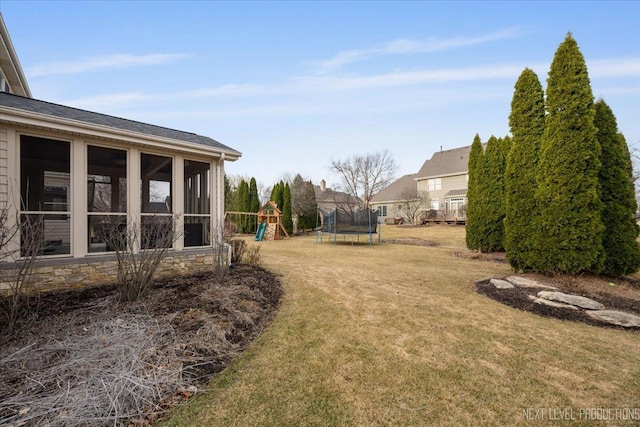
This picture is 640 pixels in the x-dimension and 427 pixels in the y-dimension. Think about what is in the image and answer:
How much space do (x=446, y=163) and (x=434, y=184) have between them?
97.4 inches

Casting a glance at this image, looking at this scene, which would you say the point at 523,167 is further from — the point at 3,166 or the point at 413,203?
the point at 413,203

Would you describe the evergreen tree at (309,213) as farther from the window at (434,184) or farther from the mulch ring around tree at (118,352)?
the mulch ring around tree at (118,352)

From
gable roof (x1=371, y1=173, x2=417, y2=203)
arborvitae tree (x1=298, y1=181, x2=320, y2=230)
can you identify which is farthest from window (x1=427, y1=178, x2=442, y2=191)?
arborvitae tree (x1=298, y1=181, x2=320, y2=230)

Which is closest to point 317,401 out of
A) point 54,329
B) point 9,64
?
point 54,329

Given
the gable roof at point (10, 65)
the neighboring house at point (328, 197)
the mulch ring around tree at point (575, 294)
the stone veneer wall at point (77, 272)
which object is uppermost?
the gable roof at point (10, 65)

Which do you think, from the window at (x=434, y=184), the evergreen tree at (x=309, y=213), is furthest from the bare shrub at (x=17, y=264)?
the window at (x=434, y=184)

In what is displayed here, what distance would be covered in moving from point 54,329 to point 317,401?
324 centimetres

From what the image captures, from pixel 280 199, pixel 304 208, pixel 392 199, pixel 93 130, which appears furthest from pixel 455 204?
pixel 93 130

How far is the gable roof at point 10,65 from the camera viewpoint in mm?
7149

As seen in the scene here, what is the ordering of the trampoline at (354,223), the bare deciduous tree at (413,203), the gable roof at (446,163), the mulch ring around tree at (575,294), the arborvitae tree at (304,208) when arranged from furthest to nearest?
the gable roof at (446,163)
the bare deciduous tree at (413,203)
the arborvitae tree at (304,208)
the trampoline at (354,223)
the mulch ring around tree at (575,294)

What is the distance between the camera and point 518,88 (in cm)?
758

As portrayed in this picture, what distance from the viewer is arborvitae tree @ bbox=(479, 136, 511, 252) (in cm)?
1024

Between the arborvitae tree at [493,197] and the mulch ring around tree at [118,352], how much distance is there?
9.14 metres

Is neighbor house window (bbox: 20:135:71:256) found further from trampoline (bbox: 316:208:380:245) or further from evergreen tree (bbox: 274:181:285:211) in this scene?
evergreen tree (bbox: 274:181:285:211)
